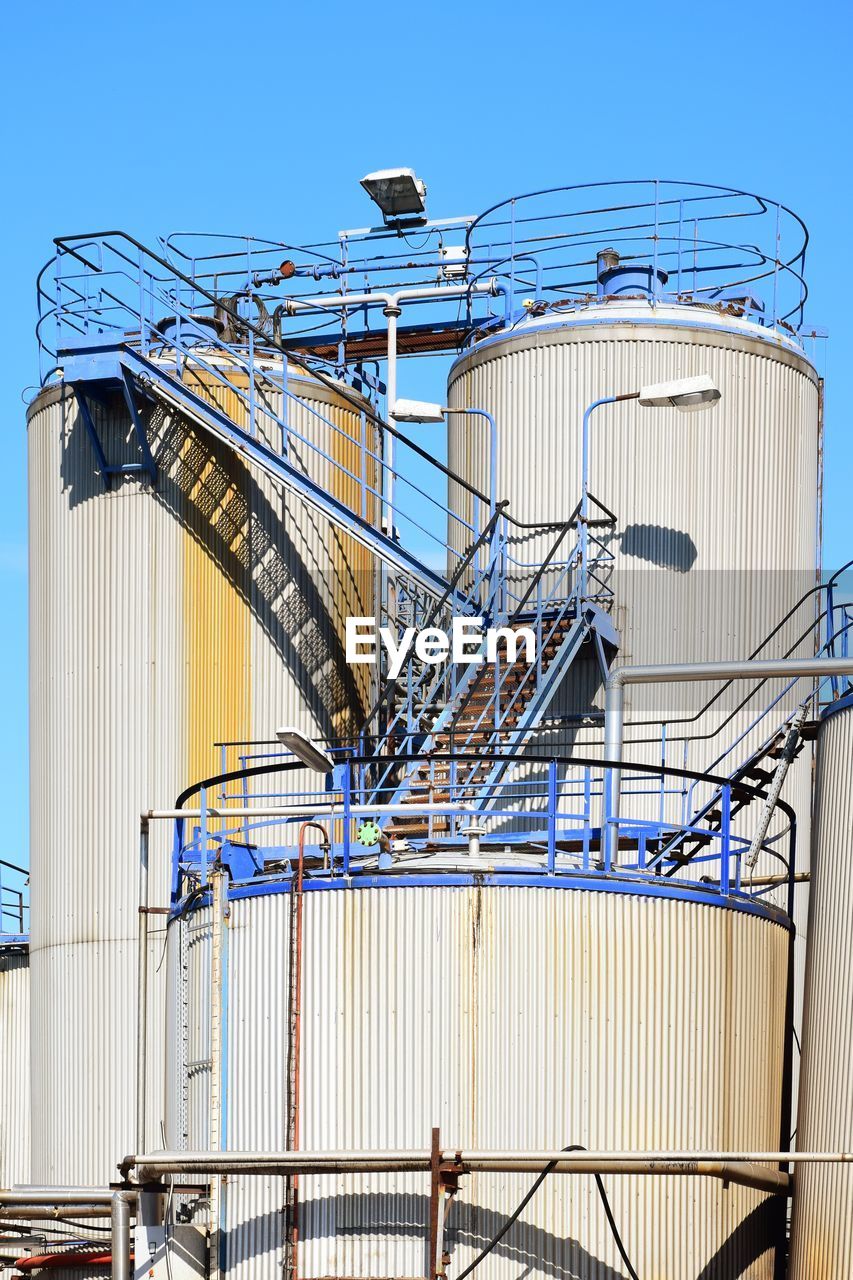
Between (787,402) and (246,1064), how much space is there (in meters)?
17.4

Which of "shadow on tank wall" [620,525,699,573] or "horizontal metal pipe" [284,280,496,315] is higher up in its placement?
"horizontal metal pipe" [284,280,496,315]

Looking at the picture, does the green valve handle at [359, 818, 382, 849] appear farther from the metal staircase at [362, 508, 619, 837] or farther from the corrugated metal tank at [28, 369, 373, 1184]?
the corrugated metal tank at [28, 369, 373, 1184]

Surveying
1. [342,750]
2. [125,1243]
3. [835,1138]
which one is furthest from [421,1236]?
[342,750]

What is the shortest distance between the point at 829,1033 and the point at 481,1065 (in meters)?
5.05

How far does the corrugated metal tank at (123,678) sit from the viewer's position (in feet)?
121

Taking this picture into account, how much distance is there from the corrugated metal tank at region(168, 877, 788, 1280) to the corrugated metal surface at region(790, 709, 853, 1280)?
1.24 metres

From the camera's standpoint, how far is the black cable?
2559cm

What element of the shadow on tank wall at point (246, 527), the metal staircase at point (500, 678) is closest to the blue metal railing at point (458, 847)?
the metal staircase at point (500, 678)

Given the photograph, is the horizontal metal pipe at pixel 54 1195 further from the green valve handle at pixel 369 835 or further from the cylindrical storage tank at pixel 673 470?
the cylindrical storage tank at pixel 673 470

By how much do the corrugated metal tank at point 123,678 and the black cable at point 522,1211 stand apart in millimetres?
11509

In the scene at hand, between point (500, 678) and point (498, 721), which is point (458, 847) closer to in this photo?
point (498, 721)

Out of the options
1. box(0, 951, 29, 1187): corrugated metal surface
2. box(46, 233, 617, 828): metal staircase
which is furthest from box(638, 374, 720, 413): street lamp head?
box(0, 951, 29, 1187): corrugated metal surface

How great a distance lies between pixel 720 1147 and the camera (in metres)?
27.2

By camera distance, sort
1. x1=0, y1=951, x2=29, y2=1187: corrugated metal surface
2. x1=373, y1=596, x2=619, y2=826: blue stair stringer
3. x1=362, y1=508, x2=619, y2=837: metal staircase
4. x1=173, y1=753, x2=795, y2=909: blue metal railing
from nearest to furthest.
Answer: x1=173, y1=753, x2=795, y2=909: blue metal railing → x1=373, y1=596, x2=619, y2=826: blue stair stringer → x1=362, y1=508, x2=619, y2=837: metal staircase → x1=0, y1=951, x2=29, y2=1187: corrugated metal surface
